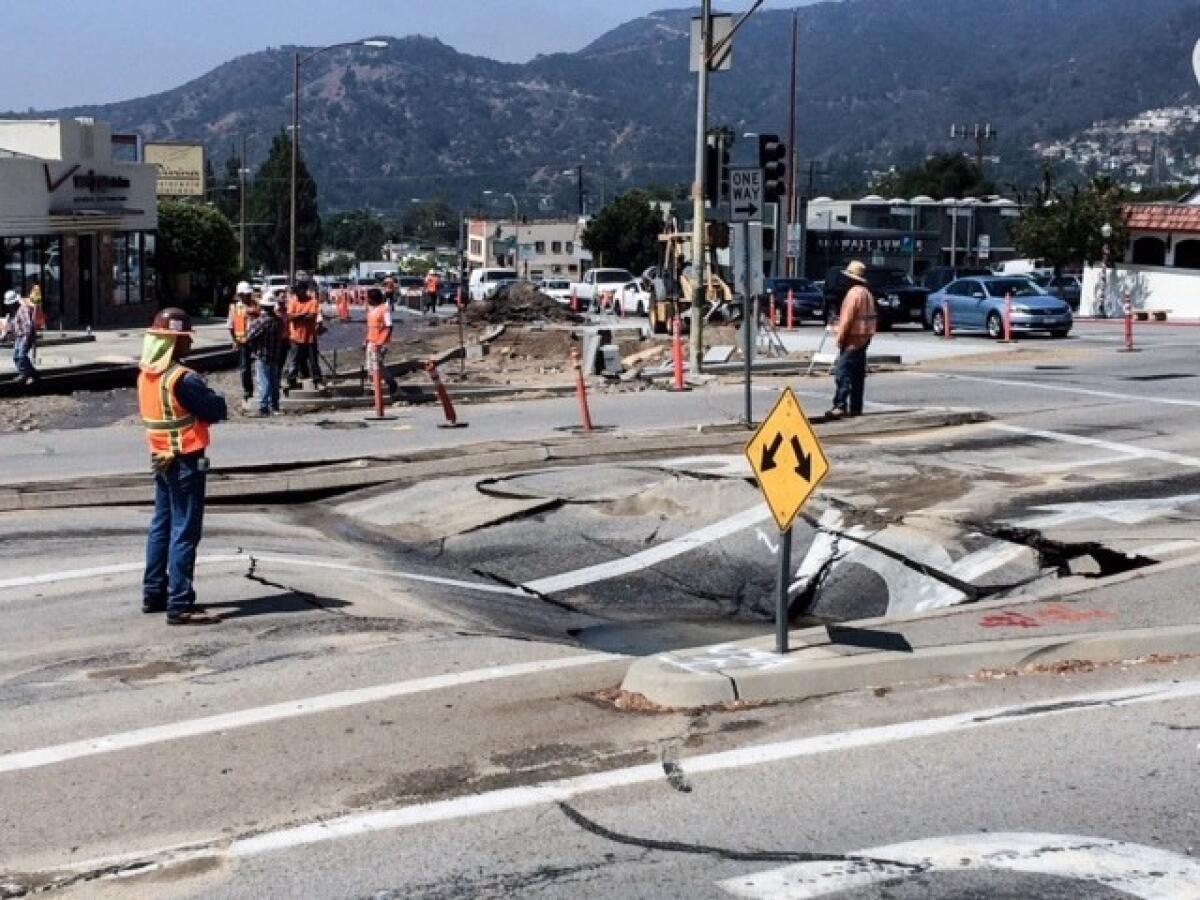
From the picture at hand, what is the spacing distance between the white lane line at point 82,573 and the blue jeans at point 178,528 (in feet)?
5.20

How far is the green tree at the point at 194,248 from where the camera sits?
67875 millimetres

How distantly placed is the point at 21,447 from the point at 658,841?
15.9 m

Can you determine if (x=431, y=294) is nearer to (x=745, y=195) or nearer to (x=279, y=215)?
(x=745, y=195)

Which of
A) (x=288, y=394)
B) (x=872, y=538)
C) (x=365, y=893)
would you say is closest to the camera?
(x=365, y=893)

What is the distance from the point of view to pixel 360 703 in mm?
8414

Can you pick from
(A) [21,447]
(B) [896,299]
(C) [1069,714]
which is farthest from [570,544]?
(B) [896,299]

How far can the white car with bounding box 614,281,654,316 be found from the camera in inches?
2265

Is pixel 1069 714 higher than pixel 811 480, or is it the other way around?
pixel 811 480

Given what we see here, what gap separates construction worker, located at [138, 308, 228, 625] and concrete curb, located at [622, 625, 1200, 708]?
284cm

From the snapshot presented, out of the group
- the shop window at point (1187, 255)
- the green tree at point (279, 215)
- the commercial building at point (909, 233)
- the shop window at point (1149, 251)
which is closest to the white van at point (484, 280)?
the commercial building at point (909, 233)

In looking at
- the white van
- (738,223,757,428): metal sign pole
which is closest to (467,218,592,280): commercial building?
the white van

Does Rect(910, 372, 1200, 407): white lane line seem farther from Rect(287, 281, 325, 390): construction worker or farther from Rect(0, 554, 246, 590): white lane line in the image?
Rect(0, 554, 246, 590): white lane line

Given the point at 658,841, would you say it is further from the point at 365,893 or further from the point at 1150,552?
the point at 1150,552

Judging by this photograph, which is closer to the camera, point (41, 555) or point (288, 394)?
point (41, 555)
